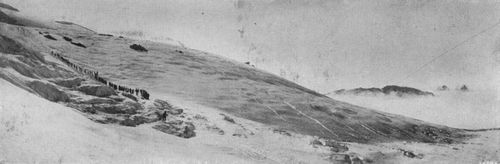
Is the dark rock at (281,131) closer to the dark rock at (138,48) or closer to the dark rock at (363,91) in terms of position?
the dark rock at (138,48)

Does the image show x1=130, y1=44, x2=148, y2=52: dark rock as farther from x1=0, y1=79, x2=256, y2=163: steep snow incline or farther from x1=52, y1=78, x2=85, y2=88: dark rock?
x1=0, y1=79, x2=256, y2=163: steep snow incline

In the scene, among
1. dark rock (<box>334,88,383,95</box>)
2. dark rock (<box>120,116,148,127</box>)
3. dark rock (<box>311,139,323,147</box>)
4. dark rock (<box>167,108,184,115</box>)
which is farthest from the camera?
dark rock (<box>334,88,383,95</box>)

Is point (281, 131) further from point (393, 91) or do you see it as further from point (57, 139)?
point (393, 91)

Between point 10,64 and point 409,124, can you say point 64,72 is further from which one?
point 409,124

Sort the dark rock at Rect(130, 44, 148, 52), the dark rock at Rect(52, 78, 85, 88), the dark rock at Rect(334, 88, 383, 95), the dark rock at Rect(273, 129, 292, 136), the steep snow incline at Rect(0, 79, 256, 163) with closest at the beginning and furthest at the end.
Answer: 1. the steep snow incline at Rect(0, 79, 256, 163)
2. the dark rock at Rect(52, 78, 85, 88)
3. the dark rock at Rect(273, 129, 292, 136)
4. the dark rock at Rect(130, 44, 148, 52)
5. the dark rock at Rect(334, 88, 383, 95)

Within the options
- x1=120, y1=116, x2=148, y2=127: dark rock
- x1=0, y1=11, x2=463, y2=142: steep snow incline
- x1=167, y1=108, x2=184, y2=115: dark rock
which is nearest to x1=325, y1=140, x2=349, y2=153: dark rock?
x1=0, y1=11, x2=463, y2=142: steep snow incline
